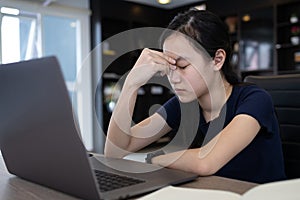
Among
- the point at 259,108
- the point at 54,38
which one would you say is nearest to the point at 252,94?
the point at 259,108

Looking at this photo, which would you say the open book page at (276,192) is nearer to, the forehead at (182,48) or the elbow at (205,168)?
the elbow at (205,168)

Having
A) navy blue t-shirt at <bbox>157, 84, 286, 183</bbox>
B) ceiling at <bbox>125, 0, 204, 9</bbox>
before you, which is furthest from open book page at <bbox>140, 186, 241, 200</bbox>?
ceiling at <bbox>125, 0, 204, 9</bbox>

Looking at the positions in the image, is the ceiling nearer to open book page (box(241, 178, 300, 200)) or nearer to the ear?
the ear

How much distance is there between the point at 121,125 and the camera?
1.10 meters

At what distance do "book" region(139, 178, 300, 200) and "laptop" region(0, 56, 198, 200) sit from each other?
4cm

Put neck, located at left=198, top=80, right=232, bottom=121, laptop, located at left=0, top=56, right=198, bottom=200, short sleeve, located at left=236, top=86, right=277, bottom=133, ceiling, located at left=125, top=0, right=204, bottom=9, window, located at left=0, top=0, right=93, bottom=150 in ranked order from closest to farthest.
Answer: laptop, located at left=0, top=56, right=198, bottom=200, short sleeve, located at left=236, top=86, right=277, bottom=133, neck, located at left=198, top=80, right=232, bottom=121, window, located at left=0, top=0, right=93, bottom=150, ceiling, located at left=125, top=0, right=204, bottom=9

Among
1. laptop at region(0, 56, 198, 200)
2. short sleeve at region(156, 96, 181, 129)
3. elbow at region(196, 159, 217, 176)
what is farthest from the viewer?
short sleeve at region(156, 96, 181, 129)

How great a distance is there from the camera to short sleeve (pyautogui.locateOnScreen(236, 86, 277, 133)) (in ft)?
2.94

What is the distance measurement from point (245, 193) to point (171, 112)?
0.74m

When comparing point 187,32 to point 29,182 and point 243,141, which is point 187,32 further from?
point 29,182

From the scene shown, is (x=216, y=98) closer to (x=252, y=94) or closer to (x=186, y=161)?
(x=252, y=94)

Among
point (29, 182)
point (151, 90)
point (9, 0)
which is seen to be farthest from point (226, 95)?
point (151, 90)

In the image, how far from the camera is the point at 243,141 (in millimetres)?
844

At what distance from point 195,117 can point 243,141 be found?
0.40m
